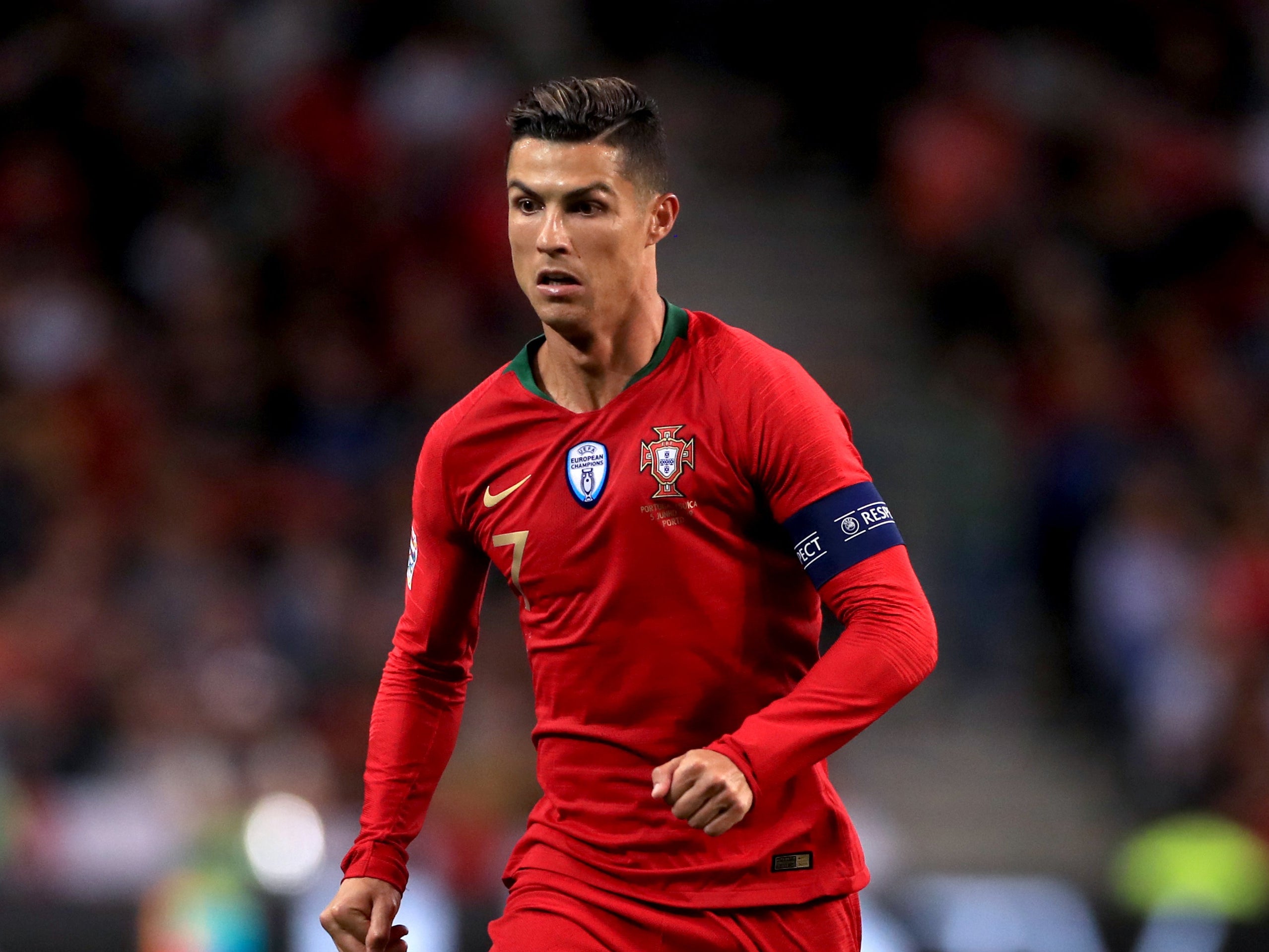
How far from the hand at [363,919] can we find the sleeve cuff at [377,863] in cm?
1

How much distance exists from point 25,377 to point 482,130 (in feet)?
8.71

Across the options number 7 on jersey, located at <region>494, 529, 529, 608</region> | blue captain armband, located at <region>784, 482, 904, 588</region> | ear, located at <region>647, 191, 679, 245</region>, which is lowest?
blue captain armband, located at <region>784, 482, 904, 588</region>

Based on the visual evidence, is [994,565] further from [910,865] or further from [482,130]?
[482,130]

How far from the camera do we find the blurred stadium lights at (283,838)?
20.5 ft

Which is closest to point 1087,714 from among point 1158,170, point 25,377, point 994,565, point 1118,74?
point 994,565

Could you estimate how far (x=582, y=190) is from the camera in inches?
120

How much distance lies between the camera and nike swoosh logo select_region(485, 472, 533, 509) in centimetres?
318

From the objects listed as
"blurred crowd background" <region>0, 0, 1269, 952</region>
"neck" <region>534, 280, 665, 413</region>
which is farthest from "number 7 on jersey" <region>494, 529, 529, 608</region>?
"blurred crowd background" <region>0, 0, 1269, 952</region>

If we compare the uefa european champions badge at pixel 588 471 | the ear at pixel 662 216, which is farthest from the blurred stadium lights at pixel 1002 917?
the ear at pixel 662 216

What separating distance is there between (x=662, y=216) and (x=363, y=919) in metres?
1.45

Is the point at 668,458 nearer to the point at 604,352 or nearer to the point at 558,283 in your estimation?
the point at 604,352

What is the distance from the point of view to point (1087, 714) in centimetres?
802

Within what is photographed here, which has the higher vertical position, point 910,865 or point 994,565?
point 994,565

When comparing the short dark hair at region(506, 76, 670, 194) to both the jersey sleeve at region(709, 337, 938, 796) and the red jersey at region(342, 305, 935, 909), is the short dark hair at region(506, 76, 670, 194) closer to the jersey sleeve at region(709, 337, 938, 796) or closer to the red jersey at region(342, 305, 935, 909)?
the red jersey at region(342, 305, 935, 909)
